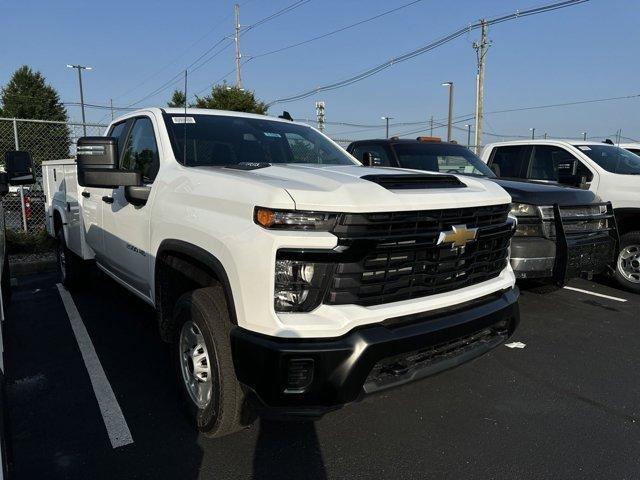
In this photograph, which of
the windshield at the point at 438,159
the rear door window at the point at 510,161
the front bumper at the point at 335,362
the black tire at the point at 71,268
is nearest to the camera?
the front bumper at the point at 335,362

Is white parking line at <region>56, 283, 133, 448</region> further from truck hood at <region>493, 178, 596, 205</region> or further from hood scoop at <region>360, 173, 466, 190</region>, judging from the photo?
truck hood at <region>493, 178, 596, 205</region>

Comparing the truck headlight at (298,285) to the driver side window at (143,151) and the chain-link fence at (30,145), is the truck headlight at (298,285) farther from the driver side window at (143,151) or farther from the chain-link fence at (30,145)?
the chain-link fence at (30,145)

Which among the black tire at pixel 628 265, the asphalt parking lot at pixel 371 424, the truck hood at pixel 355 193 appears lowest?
the asphalt parking lot at pixel 371 424

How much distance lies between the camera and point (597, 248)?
16.8 ft

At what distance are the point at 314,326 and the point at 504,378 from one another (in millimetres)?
2206

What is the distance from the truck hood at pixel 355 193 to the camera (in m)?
2.33

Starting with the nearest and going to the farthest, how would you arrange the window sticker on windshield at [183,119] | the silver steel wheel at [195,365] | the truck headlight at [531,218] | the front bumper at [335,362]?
the front bumper at [335,362] → the silver steel wheel at [195,365] → the window sticker on windshield at [183,119] → the truck headlight at [531,218]

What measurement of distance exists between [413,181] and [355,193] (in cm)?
57

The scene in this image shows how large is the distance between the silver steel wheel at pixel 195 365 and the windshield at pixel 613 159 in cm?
628

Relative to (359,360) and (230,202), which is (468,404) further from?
(230,202)

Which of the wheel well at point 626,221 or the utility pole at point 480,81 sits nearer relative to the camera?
the wheel well at point 626,221

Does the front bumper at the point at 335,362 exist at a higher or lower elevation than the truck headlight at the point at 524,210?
lower

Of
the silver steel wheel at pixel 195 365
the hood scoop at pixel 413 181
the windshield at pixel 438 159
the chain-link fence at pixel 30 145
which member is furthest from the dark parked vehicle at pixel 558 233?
the chain-link fence at pixel 30 145

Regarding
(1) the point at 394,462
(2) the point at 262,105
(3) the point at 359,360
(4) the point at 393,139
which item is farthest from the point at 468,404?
(2) the point at 262,105
